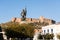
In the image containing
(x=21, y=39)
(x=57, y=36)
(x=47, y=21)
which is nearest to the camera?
(x=57, y=36)

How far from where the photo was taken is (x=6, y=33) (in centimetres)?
7550

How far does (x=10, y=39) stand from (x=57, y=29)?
42.6ft

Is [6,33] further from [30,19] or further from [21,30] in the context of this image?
[30,19]

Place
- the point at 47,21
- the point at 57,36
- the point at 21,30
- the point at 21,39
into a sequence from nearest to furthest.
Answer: the point at 57,36 → the point at 21,39 → the point at 21,30 → the point at 47,21

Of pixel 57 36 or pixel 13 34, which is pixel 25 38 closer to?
pixel 13 34

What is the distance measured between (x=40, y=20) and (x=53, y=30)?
51715mm

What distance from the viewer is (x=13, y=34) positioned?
247ft

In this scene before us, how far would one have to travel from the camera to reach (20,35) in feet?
251

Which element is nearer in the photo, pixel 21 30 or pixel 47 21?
pixel 21 30

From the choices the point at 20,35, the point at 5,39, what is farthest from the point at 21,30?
the point at 5,39

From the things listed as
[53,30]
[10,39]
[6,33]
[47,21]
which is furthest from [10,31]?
[47,21]

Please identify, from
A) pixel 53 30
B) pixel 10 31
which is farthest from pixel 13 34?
pixel 53 30

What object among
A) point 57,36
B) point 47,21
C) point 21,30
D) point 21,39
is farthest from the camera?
point 47,21

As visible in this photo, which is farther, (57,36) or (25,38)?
(25,38)
